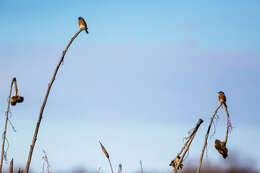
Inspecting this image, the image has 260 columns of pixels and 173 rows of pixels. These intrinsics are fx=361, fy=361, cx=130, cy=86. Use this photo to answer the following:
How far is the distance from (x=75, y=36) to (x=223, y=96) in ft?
2.94

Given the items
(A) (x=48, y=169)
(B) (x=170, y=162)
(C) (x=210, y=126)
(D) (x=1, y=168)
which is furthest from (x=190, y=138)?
(A) (x=48, y=169)

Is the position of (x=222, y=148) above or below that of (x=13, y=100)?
below

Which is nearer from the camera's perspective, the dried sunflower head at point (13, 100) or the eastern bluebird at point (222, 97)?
the eastern bluebird at point (222, 97)

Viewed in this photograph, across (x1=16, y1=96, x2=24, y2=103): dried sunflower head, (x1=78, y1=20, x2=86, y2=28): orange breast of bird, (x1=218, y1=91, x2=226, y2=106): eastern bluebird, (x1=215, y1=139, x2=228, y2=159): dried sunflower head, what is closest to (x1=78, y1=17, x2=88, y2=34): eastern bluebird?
(x1=78, y1=20, x2=86, y2=28): orange breast of bird

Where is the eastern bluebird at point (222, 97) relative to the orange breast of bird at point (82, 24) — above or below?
below

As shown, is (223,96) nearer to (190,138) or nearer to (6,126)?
(190,138)

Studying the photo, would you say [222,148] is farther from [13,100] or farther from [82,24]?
[13,100]

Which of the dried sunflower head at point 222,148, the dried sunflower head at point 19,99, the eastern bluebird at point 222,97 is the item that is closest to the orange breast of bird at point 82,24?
the dried sunflower head at point 19,99

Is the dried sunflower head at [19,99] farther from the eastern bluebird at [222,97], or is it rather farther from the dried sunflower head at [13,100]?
the eastern bluebird at [222,97]

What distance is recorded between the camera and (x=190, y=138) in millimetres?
1948

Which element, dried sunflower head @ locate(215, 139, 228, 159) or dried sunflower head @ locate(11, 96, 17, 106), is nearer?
dried sunflower head @ locate(215, 139, 228, 159)

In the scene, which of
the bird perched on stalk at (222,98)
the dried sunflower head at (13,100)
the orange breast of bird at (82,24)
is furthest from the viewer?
the dried sunflower head at (13,100)

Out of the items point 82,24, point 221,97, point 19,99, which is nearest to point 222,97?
point 221,97

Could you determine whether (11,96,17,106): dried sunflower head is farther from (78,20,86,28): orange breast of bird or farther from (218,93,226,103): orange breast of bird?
(218,93,226,103): orange breast of bird
